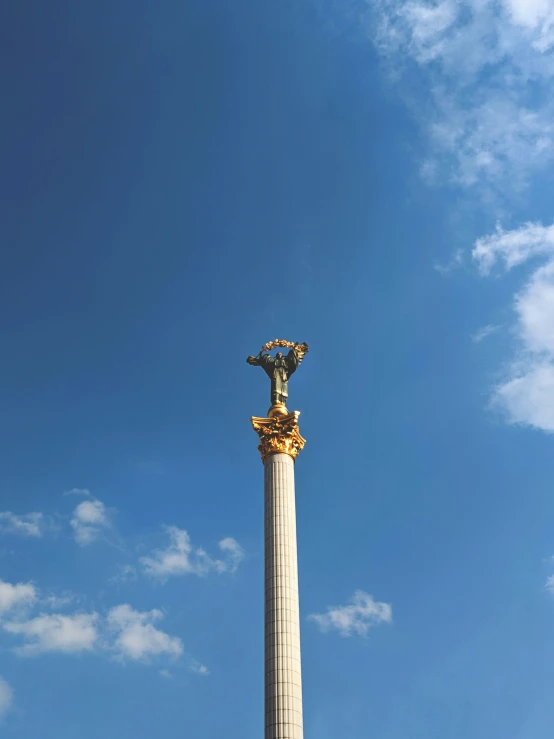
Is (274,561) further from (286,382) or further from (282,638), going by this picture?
(286,382)

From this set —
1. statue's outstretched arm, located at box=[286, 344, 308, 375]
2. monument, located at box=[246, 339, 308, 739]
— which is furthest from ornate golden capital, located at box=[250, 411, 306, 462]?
statue's outstretched arm, located at box=[286, 344, 308, 375]

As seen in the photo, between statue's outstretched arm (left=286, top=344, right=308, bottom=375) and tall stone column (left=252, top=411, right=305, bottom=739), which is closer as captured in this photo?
A: tall stone column (left=252, top=411, right=305, bottom=739)

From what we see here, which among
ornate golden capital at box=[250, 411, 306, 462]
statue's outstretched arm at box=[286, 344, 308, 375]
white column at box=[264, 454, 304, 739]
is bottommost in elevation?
white column at box=[264, 454, 304, 739]

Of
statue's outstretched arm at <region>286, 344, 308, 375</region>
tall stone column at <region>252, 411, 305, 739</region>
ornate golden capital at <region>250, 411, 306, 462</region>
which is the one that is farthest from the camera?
statue's outstretched arm at <region>286, 344, 308, 375</region>

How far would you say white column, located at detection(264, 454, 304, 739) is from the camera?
33719 mm

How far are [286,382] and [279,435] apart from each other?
5143 mm

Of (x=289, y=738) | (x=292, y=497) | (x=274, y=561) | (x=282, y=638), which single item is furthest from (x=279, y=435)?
(x=289, y=738)

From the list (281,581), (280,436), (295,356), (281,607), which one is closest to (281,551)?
(281,581)

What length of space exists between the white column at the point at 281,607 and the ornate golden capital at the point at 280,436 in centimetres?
40

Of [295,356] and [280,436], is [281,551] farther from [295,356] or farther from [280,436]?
[295,356]

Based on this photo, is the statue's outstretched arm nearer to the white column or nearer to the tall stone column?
the tall stone column

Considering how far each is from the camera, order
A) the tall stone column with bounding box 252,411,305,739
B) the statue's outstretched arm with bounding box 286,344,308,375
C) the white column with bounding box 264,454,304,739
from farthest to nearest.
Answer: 1. the statue's outstretched arm with bounding box 286,344,308,375
2. the tall stone column with bounding box 252,411,305,739
3. the white column with bounding box 264,454,304,739

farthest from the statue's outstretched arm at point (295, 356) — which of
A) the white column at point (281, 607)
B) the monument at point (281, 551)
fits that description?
the white column at point (281, 607)

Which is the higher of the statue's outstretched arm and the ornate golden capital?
the statue's outstretched arm
